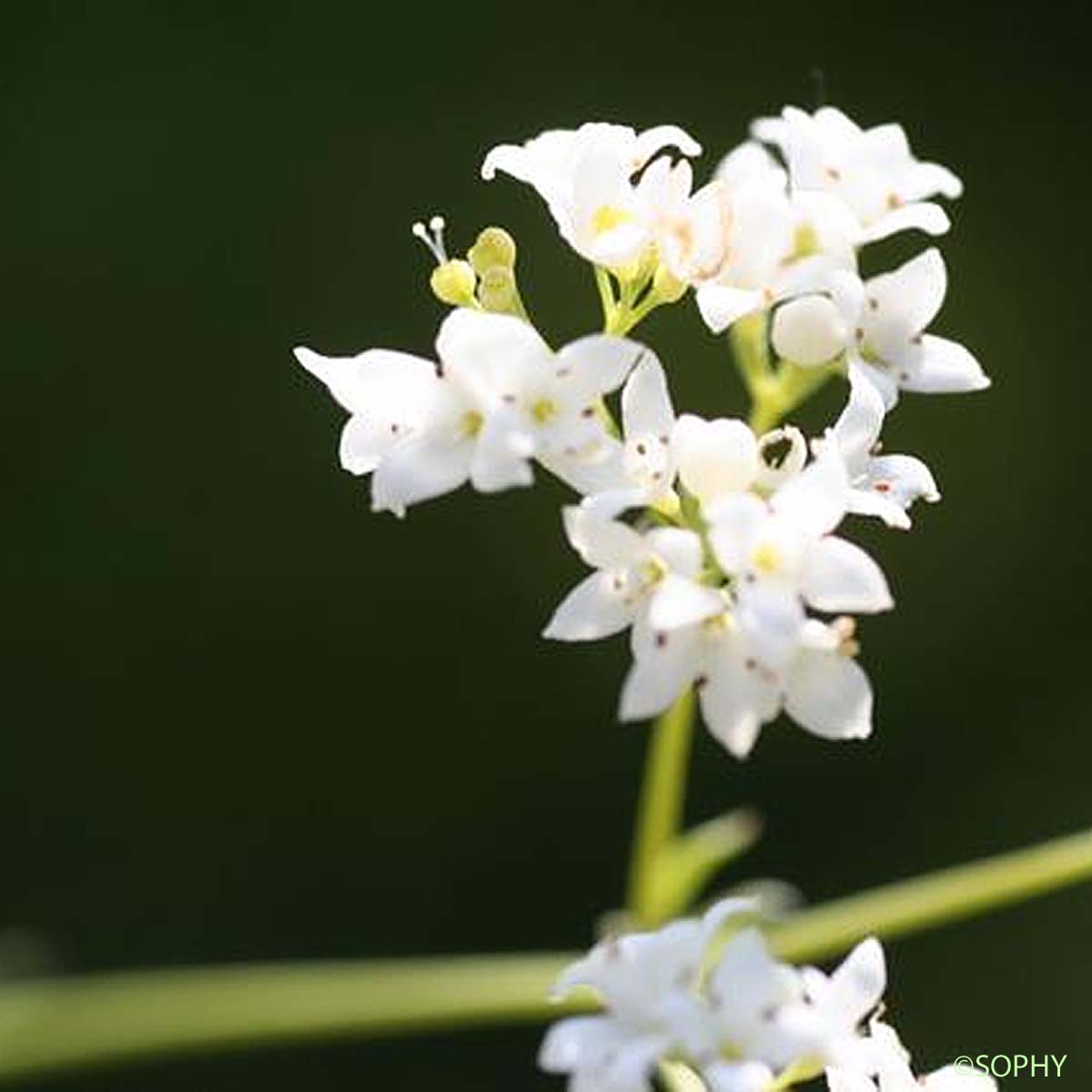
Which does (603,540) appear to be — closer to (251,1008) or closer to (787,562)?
(787,562)

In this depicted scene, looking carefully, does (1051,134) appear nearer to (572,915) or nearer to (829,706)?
(572,915)

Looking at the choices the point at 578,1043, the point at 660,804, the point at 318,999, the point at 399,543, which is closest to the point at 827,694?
the point at 578,1043

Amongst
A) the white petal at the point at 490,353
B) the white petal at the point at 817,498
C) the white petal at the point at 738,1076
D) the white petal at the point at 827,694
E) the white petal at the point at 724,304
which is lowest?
the white petal at the point at 738,1076

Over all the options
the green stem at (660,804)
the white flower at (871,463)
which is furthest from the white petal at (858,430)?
the green stem at (660,804)

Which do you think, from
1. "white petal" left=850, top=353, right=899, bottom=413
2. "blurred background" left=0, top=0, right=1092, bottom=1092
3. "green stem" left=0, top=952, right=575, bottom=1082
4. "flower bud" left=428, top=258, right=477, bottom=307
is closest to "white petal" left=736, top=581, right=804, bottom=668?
"white petal" left=850, top=353, right=899, bottom=413

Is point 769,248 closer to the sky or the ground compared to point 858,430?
closer to the sky

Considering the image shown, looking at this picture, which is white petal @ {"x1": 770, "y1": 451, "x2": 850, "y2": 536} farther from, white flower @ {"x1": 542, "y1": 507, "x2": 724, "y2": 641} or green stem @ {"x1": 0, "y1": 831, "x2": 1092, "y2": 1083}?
green stem @ {"x1": 0, "y1": 831, "x2": 1092, "y2": 1083}

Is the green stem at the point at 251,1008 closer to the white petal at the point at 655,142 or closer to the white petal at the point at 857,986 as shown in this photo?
the white petal at the point at 857,986
